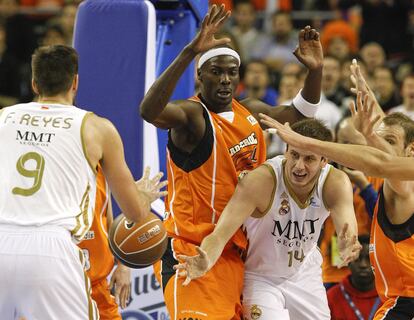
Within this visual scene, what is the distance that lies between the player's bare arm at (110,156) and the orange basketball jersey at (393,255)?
183cm

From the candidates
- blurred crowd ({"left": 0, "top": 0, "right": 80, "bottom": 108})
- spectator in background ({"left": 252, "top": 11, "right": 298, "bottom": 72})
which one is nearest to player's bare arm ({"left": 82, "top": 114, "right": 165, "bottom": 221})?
blurred crowd ({"left": 0, "top": 0, "right": 80, "bottom": 108})

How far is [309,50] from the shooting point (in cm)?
653

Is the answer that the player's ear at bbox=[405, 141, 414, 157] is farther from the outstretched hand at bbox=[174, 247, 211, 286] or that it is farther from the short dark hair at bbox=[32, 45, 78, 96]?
the short dark hair at bbox=[32, 45, 78, 96]

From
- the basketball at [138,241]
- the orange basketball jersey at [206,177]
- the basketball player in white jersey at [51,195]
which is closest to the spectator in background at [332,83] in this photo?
the orange basketball jersey at [206,177]

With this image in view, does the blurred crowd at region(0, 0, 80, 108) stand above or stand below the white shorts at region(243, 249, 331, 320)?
above

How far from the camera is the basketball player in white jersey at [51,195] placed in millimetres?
4887

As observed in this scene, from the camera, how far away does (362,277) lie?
26.1 ft

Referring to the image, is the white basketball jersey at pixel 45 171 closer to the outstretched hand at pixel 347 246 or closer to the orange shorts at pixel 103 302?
the orange shorts at pixel 103 302

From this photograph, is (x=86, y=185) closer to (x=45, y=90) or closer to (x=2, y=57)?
(x=45, y=90)

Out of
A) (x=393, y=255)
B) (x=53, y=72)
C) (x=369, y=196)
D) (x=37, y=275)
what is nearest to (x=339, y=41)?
(x=369, y=196)

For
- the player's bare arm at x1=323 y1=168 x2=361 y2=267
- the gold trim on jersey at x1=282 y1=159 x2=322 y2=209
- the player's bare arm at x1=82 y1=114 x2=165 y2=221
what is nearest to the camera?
the player's bare arm at x1=82 y1=114 x2=165 y2=221

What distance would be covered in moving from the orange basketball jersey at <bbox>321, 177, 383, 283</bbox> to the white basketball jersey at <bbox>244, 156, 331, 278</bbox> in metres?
2.24

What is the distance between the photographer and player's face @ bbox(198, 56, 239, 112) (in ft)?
20.0

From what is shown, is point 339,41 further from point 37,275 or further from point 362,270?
point 37,275
